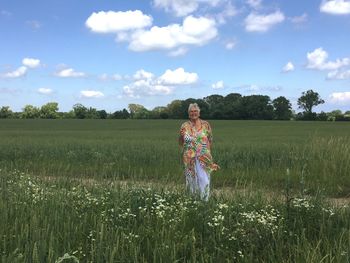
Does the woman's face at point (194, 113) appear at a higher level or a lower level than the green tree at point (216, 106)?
lower

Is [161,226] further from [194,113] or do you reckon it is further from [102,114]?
[102,114]

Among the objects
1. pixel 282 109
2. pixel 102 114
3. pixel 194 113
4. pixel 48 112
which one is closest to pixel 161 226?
pixel 194 113

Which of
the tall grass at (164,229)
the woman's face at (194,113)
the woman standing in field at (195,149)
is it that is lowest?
the tall grass at (164,229)

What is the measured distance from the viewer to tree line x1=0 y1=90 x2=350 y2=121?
392ft

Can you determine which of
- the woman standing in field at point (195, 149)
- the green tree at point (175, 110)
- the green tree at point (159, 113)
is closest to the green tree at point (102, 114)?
the green tree at point (159, 113)

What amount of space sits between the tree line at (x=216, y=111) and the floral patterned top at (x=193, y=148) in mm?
105739

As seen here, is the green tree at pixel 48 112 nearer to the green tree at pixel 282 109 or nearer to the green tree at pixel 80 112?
the green tree at pixel 80 112

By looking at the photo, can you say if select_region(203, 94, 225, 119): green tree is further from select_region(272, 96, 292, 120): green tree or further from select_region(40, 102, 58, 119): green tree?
select_region(40, 102, 58, 119): green tree

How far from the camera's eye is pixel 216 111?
390 ft

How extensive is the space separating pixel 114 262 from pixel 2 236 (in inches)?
58.5

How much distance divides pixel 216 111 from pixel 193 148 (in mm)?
110205

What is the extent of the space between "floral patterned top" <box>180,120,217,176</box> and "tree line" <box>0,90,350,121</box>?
10574cm

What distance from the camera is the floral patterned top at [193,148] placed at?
9.34 m

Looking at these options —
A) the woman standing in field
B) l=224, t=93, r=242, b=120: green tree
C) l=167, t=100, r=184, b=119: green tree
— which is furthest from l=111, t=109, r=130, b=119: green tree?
the woman standing in field
